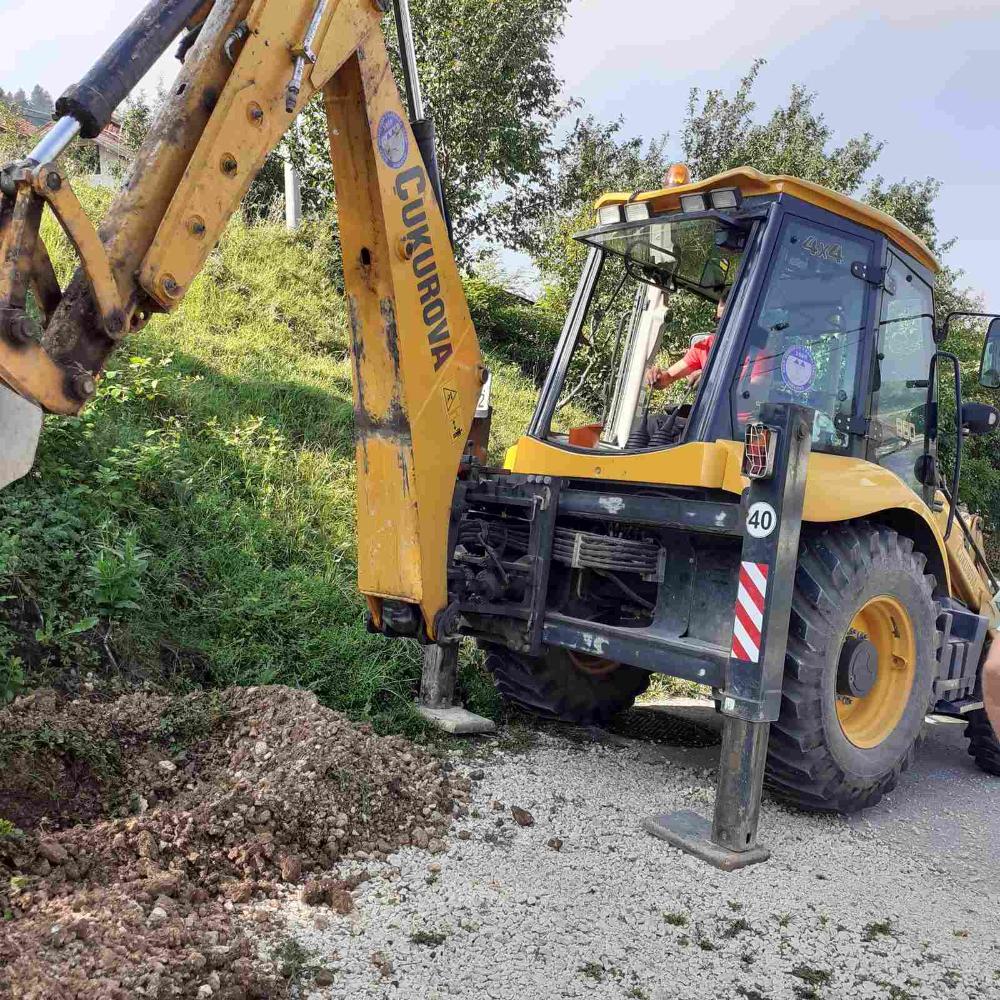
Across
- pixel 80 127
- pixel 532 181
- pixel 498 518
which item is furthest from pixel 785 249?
pixel 532 181

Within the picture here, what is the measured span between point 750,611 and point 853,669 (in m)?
0.78

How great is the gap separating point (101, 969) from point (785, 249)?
348cm

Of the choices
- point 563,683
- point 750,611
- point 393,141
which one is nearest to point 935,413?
point 750,611

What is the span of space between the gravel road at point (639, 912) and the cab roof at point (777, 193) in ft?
8.52

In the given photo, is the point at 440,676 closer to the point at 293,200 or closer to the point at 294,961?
the point at 294,961

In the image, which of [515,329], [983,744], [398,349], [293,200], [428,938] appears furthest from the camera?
[515,329]

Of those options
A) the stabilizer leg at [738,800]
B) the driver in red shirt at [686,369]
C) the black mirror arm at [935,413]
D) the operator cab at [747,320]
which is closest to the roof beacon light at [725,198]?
the operator cab at [747,320]

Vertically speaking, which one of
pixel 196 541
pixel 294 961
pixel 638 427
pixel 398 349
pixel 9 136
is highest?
pixel 9 136

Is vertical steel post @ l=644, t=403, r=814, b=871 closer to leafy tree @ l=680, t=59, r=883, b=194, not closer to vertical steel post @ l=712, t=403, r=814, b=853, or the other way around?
vertical steel post @ l=712, t=403, r=814, b=853

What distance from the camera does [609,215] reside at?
4.43 meters

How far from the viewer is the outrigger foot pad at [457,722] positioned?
4.47 meters

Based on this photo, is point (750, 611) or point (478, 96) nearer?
point (750, 611)

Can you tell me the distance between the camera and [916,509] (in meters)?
4.35

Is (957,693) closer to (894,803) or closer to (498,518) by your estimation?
(894,803)
